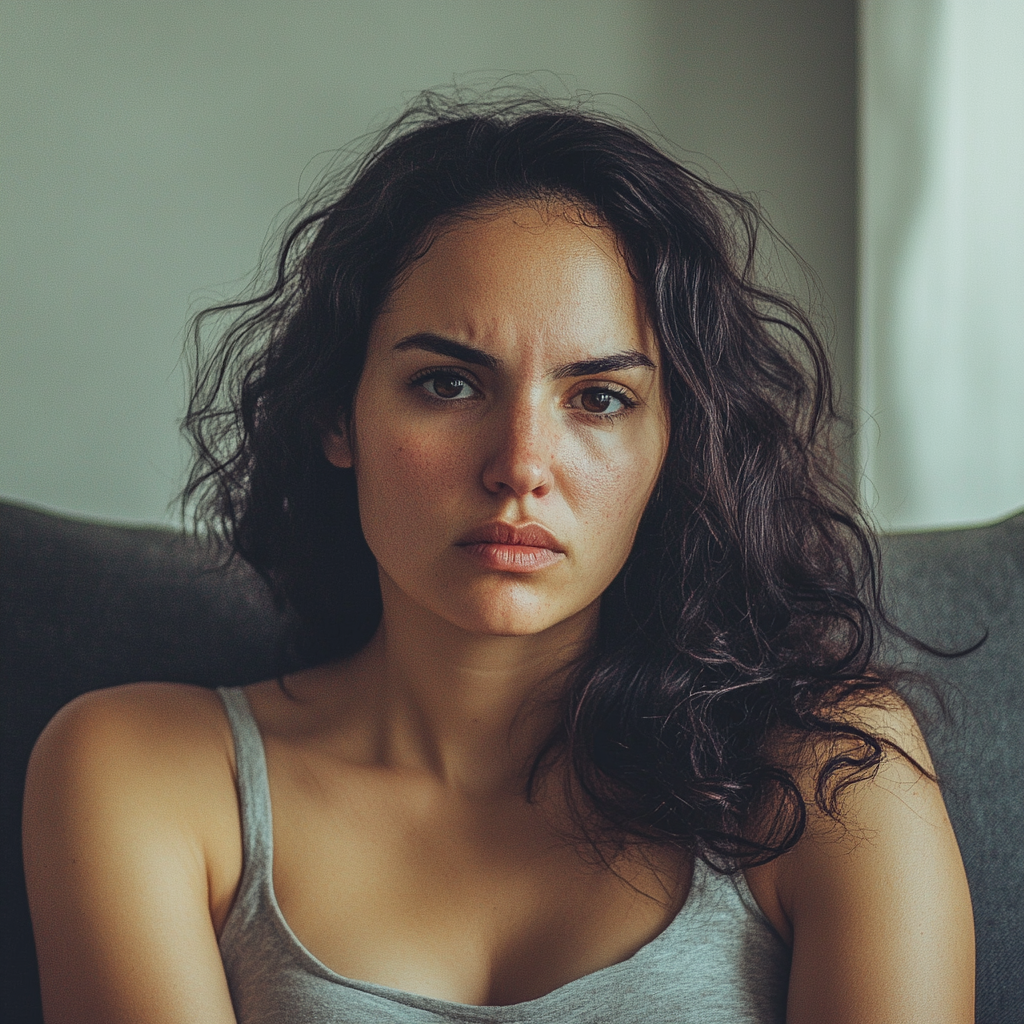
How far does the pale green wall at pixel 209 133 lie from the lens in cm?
173

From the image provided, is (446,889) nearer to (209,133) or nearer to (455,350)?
(455,350)

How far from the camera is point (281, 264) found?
114cm

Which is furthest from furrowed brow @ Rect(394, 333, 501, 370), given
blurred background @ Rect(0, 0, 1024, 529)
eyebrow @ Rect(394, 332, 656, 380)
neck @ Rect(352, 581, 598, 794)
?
blurred background @ Rect(0, 0, 1024, 529)

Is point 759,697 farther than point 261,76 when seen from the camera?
No

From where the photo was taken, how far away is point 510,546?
0.90 m

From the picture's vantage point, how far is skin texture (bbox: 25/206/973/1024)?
35.2 inches

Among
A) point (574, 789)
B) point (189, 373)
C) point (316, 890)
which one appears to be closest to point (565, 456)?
point (574, 789)

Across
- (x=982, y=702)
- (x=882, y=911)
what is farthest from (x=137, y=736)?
(x=982, y=702)

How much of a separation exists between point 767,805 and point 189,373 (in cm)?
120

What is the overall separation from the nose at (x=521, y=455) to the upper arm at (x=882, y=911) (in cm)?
37

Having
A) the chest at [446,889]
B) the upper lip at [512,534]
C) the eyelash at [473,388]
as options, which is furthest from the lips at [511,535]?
the chest at [446,889]

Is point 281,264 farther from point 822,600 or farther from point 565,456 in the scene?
point 822,600

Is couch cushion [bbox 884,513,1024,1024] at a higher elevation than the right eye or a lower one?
lower

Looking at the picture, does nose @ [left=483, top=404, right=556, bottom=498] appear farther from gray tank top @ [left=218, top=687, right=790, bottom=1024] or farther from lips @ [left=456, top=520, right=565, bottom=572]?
gray tank top @ [left=218, top=687, right=790, bottom=1024]
